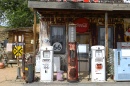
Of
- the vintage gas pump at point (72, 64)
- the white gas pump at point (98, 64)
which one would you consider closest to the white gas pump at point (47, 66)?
the vintage gas pump at point (72, 64)

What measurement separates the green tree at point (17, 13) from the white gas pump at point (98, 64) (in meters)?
20.7

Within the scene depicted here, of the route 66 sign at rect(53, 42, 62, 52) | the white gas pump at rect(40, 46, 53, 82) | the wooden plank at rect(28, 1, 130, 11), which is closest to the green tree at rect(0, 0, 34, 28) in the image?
the route 66 sign at rect(53, 42, 62, 52)

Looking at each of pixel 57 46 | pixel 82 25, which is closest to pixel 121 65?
pixel 82 25

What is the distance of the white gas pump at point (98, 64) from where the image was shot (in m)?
10.8

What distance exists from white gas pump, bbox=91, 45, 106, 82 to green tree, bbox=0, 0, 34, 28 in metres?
20.7

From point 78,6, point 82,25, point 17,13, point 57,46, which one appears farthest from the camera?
point 17,13

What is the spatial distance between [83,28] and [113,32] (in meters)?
2.06

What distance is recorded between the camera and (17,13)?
3095cm

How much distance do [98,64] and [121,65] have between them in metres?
1.02

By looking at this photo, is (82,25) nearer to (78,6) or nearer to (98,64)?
(78,6)

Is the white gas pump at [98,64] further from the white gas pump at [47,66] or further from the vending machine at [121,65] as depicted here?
the white gas pump at [47,66]

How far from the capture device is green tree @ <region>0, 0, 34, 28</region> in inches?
1193

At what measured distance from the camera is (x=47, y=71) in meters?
10.8

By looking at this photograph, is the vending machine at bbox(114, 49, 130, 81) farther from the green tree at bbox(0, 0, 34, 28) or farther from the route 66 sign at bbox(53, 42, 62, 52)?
the green tree at bbox(0, 0, 34, 28)
